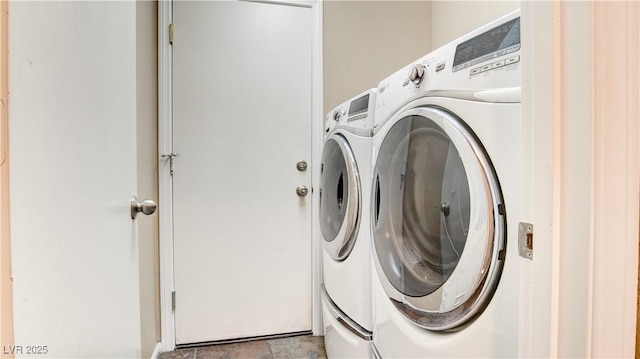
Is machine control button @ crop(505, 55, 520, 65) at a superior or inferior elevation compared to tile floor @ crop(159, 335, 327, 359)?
superior

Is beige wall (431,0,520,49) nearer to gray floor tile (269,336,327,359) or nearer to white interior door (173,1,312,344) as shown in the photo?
white interior door (173,1,312,344)

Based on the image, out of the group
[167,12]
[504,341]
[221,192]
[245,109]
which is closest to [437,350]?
[504,341]

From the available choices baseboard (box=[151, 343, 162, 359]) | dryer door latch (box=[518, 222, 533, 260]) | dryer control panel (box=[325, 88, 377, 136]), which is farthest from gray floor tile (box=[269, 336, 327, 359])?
dryer door latch (box=[518, 222, 533, 260])

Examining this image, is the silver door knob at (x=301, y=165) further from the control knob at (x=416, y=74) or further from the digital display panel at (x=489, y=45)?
the digital display panel at (x=489, y=45)

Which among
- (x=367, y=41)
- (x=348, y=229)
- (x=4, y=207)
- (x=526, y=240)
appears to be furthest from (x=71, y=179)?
(x=367, y=41)

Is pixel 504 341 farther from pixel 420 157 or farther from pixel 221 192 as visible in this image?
pixel 221 192

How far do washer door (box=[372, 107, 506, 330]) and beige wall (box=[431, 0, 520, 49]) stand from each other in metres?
1.05

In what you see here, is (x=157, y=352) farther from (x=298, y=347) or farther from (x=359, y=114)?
(x=359, y=114)

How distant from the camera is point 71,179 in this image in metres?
0.56

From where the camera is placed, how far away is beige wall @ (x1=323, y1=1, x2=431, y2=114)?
2.00 metres

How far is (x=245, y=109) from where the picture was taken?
6.23 feet

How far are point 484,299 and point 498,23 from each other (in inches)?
21.1

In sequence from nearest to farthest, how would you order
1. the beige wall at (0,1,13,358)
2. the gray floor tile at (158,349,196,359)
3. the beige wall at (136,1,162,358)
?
the beige wall at (0,1,13,358) < the beige wall at (136,1,162,358) < the gray floor tile at (158,349,196,359)

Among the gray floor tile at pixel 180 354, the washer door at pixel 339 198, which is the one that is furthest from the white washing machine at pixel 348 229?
the gray floor tile at pixel 180 354
